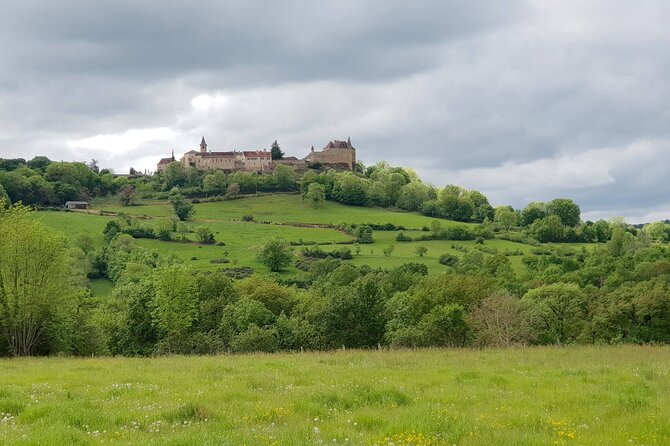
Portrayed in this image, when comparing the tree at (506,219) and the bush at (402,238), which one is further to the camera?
the tree at (506,219)

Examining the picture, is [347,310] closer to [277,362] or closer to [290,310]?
[290,310]

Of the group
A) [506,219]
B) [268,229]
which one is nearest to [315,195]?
[268,229]

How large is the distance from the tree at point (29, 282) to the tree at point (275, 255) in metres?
78.4

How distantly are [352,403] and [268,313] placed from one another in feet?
164

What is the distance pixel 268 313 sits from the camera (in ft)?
205

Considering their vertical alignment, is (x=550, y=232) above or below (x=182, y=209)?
below

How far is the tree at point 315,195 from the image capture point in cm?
18562

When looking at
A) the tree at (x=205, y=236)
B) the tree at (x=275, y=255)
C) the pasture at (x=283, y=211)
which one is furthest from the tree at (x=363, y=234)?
the tree at (x=205, y=236)

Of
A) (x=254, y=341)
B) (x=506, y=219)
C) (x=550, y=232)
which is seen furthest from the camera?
(x=506, y=219)

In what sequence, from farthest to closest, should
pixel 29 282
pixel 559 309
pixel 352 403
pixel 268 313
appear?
pixel 559 309 < pixel 268 313 < pixel 29 282 < pixel 352 403

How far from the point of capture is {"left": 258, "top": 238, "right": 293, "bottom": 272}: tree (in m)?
117

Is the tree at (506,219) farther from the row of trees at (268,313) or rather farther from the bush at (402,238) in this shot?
the row of trees at (268,313)

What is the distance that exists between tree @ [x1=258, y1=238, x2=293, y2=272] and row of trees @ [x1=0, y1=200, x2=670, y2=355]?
34.6 metres

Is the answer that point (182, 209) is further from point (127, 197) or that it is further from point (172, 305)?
point (172, 305)
